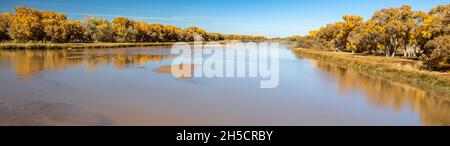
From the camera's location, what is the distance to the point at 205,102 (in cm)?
1507

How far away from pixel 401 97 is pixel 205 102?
11035 millimetres

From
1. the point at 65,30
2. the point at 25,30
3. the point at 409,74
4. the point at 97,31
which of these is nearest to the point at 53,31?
the point at 65,30

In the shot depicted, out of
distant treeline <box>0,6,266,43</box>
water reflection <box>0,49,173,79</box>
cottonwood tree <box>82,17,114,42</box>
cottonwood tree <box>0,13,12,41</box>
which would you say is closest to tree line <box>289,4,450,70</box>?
water reflection <box>0,49,173,79</box>

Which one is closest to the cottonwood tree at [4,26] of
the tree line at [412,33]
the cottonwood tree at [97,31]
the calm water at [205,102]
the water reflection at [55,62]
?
the cottonwood tree at [97,31]

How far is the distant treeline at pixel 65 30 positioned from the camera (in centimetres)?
6190

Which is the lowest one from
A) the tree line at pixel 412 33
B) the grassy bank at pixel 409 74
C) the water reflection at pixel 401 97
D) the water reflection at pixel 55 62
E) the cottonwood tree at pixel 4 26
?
the water reflection at pixel 401 97

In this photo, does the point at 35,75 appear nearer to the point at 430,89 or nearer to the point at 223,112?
the point at 223,112

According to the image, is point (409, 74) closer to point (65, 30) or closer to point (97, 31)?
point (65, 30)

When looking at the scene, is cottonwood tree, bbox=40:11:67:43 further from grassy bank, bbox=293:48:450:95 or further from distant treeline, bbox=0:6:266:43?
grassy bank, bbox=293:48:450:95

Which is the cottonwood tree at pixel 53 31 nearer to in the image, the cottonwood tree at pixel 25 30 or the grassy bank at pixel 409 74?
the cottonwood tree at pixel 25 30

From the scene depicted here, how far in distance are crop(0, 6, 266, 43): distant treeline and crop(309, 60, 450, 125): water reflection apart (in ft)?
201

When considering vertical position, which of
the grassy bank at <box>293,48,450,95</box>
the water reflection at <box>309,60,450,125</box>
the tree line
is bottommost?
the water reflection at <box>309,60,450,125</box>

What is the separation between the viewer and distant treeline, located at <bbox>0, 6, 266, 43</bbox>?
61.9 m
